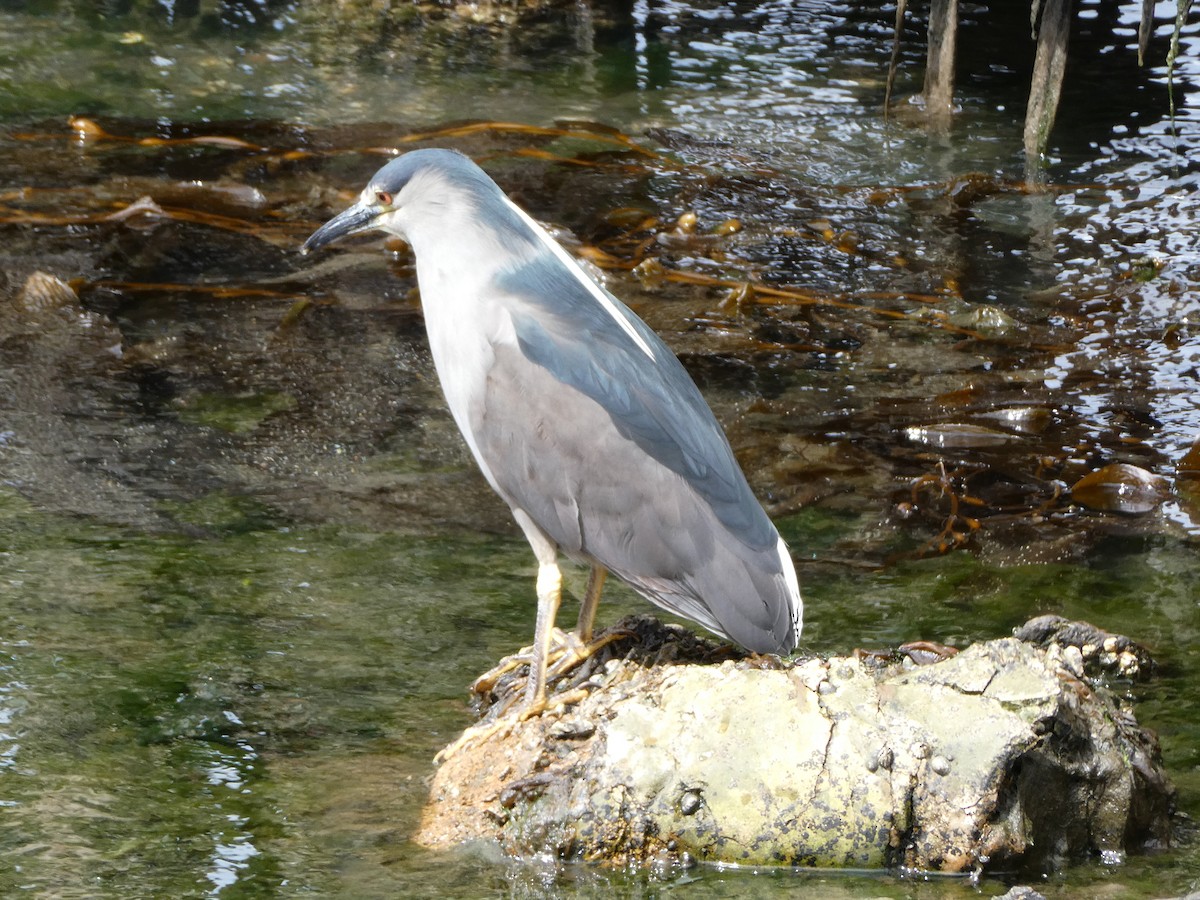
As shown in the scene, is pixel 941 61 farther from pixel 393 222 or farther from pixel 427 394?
pixel 393 222

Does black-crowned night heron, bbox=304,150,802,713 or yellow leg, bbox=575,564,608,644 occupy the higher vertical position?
black-crowned night heron, bbox=304,150,802,713

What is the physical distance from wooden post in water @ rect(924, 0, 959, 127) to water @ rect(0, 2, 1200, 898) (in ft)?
0.73

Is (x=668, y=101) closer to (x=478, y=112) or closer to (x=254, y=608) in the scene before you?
(x=478, y=112)

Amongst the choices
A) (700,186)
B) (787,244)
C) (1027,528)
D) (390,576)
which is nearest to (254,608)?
(390,576)

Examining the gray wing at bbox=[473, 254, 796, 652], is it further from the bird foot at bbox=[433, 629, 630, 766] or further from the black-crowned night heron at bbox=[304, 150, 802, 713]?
the bird foot at bbox=[433, 629, 630, 766]

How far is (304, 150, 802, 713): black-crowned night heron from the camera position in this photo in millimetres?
3514

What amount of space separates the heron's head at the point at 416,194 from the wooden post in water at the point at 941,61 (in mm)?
5572

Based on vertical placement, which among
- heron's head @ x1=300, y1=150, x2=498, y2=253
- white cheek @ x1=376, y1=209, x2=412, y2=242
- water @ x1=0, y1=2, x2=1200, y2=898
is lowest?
water @ x1=0, y1=2, x2=1200, y2=898

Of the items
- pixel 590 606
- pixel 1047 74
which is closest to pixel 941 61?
pixel 1047 74

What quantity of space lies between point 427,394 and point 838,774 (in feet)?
10.7

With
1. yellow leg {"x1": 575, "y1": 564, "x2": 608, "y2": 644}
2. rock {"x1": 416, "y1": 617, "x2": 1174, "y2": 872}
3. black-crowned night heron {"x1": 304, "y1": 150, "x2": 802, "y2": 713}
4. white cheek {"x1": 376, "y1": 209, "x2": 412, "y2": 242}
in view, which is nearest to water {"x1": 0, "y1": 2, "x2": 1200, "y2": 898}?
rock {"x1": 416, "y1": 617, "x2": 1174, "y2": 872}

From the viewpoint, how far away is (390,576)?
4461 mm

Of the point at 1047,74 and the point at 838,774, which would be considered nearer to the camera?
the point at 838,774

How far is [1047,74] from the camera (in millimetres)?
8203
